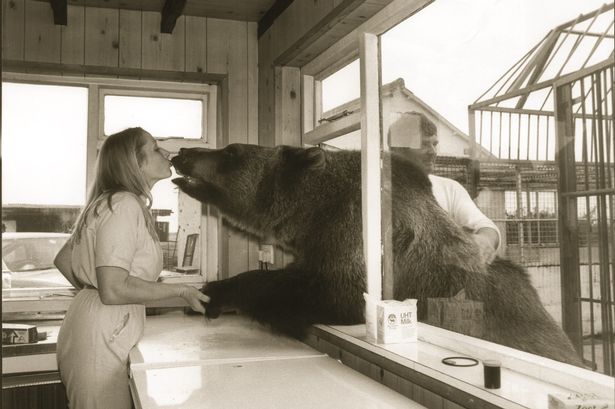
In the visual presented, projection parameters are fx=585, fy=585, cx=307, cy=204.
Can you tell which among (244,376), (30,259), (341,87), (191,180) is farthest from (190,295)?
(30,259)

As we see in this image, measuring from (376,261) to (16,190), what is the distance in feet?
7.74

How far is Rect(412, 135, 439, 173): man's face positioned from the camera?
1.88 m

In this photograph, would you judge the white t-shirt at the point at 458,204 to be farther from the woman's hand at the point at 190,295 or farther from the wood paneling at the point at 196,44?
the wood paneling at the point at 196,44

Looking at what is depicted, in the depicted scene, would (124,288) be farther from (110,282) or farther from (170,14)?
(170,14)

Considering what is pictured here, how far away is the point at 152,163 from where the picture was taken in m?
2.19

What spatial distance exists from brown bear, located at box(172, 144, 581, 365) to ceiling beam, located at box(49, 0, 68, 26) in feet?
3.38

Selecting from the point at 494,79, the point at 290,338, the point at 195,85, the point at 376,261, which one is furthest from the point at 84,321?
the point at 195,85

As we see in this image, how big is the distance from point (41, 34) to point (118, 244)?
195 centimetres

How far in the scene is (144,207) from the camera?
6.75 ft

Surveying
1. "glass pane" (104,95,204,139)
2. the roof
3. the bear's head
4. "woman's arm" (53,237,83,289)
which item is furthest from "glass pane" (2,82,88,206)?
the roof

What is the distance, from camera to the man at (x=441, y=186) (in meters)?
1.59

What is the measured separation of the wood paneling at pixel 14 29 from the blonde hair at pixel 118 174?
156 cm

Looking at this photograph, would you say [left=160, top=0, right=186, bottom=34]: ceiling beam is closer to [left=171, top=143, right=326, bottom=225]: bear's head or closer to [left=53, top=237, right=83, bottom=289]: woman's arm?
[left=171, top=143, right=326, bottom=225]: bear's head

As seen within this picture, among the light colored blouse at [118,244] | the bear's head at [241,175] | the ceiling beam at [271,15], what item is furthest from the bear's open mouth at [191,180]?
the ceiling beam at [271,15]
